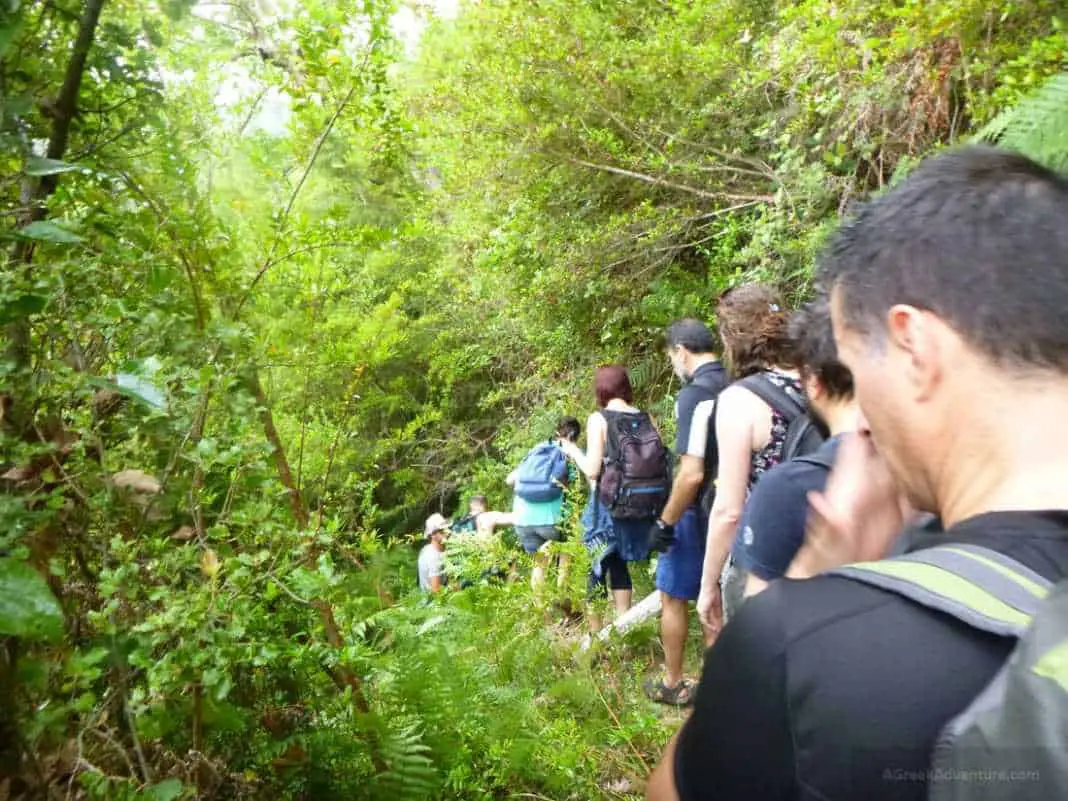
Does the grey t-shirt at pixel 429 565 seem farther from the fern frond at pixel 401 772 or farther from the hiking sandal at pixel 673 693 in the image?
the fern frond at pixel 401 772

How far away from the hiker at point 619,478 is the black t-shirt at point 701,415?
0.66 m

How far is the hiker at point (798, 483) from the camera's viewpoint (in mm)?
1717

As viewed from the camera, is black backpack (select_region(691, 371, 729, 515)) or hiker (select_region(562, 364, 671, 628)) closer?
black backpack (select_region(691, 371, 729, 515))

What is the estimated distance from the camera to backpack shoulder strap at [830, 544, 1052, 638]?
58 cm

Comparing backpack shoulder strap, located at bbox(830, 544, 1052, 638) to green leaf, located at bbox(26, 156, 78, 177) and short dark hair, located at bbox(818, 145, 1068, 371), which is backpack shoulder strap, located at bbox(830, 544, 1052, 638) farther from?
green leaf, located at bbox(26, 156, 78, 177)

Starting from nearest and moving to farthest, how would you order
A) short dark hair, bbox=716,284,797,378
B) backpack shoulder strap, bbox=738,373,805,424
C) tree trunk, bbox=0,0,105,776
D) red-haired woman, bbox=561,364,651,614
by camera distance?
tree trunk, bbox=0,0,105,776 → backpack shoulder strap, bbox=738,373,805,424 → short dark hair, bbox=716,284,797,378 → red-haired woman, bbox=561,364,651,614

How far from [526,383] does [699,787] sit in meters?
7.78

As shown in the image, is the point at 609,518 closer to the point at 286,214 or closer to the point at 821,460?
the point at 821,460

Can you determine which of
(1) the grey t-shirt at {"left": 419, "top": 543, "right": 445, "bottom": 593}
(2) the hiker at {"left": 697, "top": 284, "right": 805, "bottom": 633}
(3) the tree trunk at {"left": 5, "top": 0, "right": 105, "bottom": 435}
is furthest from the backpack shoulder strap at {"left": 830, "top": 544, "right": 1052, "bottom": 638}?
(1) the grey t-shirt at {"left": 419, "top": 543, "right": 445, "bottom": 593}

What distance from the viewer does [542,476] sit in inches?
204

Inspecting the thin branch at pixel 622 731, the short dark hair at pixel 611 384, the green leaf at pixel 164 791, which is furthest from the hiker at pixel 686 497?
the green leaf at pixel 164 791

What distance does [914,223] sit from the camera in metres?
0.92

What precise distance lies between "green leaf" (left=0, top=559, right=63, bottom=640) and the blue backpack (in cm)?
429

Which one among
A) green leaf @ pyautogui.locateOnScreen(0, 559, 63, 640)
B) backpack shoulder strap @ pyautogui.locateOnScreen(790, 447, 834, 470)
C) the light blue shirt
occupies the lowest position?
the light blue shirt
